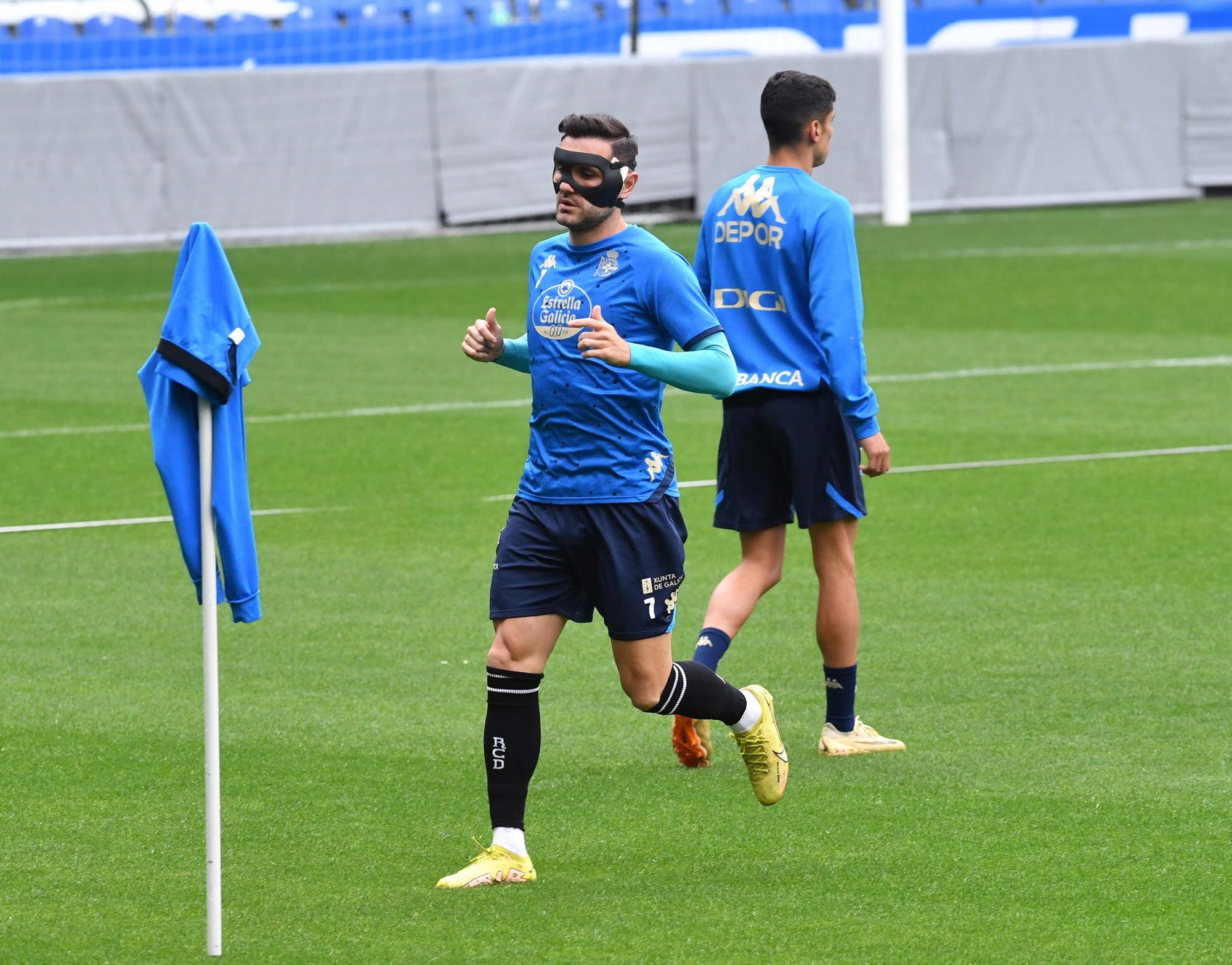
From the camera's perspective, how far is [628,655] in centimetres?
570

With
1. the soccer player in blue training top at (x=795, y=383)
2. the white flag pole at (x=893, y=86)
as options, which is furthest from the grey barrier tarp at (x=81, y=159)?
the soccer player in blue training top at (x=795, y=383)

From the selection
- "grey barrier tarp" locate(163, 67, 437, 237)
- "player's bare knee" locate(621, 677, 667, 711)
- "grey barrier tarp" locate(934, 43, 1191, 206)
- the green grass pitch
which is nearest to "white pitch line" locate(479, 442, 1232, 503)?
the green grass pitch

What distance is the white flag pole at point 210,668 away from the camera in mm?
4824

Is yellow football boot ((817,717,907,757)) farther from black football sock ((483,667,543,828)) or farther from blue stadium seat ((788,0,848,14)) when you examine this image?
blue stadium seat ((788,0,848,14))

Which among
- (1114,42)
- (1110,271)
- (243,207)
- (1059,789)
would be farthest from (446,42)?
(1059,789)

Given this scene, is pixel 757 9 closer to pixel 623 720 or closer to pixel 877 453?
pixel 623 720

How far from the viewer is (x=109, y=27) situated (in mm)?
37844

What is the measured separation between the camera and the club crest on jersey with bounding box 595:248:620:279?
18.3ft

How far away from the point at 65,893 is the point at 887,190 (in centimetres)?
→ 2533

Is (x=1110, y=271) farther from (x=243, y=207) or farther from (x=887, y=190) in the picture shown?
(x=243, y=207)

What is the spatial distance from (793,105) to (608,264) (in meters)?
1.39

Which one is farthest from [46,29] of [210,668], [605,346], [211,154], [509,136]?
[210,668]

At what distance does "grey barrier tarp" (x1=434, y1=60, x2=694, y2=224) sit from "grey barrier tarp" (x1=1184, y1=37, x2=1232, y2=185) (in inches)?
333

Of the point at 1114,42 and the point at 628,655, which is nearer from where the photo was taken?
the point at 628,655
